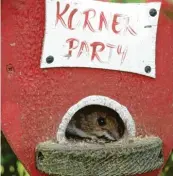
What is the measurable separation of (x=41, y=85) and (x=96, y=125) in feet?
0.64

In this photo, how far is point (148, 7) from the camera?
2141 mm

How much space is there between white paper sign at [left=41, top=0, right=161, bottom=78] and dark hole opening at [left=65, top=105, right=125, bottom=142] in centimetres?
14

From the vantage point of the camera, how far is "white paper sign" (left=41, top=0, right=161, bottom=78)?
82.5 inches

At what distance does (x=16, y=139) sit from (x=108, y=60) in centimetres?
31

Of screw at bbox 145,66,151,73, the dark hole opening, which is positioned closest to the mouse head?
the dark hole opening

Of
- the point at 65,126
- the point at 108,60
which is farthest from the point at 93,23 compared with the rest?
the point at 65,126

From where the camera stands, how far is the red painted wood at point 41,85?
6.92ft

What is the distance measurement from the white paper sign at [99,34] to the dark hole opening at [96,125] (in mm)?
143

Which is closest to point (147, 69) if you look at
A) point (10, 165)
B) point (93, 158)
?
point (93, 158)

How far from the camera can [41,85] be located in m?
2.13

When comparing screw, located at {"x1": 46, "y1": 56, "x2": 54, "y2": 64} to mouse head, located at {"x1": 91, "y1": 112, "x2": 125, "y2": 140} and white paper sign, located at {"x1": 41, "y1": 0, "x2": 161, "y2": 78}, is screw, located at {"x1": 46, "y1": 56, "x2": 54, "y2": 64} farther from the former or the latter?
mouse head, located at {"x1": 91, "y1": 112, "x2": 125, "y2": 140}

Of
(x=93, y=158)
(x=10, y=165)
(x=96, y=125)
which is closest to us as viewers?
(x=93, y=158)

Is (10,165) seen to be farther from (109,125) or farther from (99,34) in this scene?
(99,34)

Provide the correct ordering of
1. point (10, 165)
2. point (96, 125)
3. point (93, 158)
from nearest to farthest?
point (93, 158) → point (96, 125) → point (10, 165)
